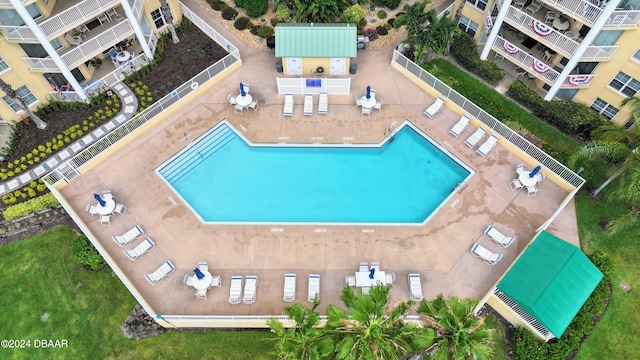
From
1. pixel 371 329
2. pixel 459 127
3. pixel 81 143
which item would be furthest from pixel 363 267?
pixel 81 143

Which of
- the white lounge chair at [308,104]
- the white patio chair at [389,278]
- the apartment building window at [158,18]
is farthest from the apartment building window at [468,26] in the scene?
the apartment building window at [158,18]

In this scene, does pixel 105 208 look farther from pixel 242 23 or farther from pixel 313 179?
pixel 242 23

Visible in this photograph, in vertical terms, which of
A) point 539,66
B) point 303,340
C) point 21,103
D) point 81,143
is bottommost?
point 81,143

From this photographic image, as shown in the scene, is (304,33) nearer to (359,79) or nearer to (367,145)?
(359,79)

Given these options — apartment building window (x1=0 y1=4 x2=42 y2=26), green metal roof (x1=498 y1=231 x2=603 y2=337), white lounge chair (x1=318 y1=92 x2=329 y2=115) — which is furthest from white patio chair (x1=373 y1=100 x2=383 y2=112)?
apartment building window (x1=0 y1=4 x2=42 y2=26)

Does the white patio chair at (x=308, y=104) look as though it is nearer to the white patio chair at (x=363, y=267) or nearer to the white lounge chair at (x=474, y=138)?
the white lounge chair at (x=474, y=138)

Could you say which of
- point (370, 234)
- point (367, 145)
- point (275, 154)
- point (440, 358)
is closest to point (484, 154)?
point (367, 145)

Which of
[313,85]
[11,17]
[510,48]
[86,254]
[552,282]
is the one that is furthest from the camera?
[510,48]
